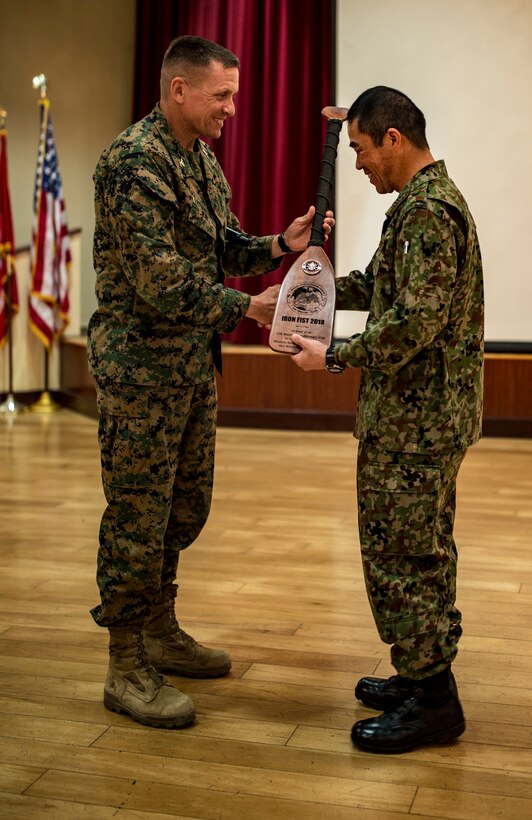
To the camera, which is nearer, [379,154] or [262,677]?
[379,154]

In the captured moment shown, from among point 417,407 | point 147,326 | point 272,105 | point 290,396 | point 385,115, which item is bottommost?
point 290,396

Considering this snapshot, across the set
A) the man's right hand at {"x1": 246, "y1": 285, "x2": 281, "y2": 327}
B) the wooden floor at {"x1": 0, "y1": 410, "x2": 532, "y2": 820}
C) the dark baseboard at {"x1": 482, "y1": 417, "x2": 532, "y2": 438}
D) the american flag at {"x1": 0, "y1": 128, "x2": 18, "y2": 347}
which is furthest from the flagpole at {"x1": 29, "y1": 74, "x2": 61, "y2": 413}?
the man's right hand at {"x1": 246, "y1": 285, "x2": 281, "y2": 327}

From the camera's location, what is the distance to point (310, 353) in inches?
87.2

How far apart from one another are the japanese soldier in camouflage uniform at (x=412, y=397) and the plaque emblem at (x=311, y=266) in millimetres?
143

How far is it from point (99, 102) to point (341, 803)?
7.71 meters

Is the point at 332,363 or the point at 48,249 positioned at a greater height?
the point at 48,249

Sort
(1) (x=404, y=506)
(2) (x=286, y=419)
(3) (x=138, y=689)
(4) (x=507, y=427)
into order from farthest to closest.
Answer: (2) (x=286, y=419), (4) (x=507, y=427), (3) (x=138, y=689), (1) (x=404, y=506)

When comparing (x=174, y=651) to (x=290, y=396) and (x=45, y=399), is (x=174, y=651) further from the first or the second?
(x=45, y=399)

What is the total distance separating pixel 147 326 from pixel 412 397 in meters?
0.60

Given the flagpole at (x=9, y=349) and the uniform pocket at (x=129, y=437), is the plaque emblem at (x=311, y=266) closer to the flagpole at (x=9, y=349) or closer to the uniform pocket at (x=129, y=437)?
the uniform pocket at (x=129, y=437)

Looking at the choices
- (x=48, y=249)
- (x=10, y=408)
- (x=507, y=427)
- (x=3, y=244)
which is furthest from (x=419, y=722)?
(x=48, y=249)

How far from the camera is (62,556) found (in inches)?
147

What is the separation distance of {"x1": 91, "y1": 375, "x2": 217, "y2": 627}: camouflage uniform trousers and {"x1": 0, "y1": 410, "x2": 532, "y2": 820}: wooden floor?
0.30m

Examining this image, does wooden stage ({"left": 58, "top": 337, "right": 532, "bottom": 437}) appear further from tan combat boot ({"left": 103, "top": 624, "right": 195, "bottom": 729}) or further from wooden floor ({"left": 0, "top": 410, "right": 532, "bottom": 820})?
tan combat boot ({"left": 103, "top": 624, "right": 195, "bottom": 729})
